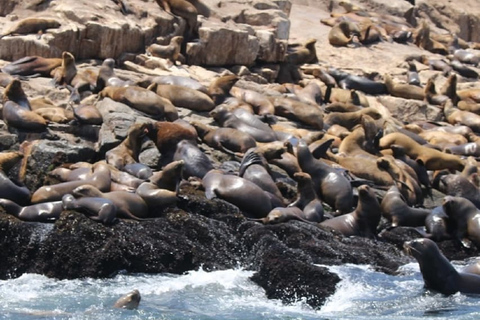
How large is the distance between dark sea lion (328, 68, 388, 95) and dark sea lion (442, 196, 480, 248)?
7.82 meters

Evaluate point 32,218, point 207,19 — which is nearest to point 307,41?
point 207,19

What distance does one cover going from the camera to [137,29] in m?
17.6

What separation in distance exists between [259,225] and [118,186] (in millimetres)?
1590

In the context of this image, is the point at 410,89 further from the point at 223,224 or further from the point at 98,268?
the point at 98,268

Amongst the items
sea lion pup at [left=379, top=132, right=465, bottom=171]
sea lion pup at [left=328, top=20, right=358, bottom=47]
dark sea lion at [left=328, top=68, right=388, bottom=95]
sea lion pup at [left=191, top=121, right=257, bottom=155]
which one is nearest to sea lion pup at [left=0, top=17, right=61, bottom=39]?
sea lion pup at [left=191, top=121, right=257, bottom=155]

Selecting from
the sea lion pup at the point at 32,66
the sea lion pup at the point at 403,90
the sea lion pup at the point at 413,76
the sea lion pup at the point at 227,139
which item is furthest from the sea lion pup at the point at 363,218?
the sea lion pup at the point at 413,76

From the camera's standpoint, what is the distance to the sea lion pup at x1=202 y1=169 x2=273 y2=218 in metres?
11.0

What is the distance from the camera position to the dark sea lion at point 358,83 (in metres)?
19.5

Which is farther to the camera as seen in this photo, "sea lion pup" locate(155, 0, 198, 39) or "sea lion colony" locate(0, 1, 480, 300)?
"sea lion pup" locate(155, 0, 198, 39)

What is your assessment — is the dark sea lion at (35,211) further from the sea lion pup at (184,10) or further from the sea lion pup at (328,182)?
the sea lion pup at (184,10)

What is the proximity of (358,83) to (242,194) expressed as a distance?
353 inches

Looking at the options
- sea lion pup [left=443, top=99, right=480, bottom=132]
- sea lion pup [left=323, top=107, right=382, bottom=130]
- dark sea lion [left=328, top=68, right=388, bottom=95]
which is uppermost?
sea lion pup [left=323, top=107, right=382, bottom=130]

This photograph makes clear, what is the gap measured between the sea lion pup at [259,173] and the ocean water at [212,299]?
1962 mm

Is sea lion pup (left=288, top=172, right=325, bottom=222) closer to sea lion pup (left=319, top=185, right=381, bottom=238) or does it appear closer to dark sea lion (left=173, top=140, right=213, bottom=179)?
sea lion pup (left=319, top=185, right=381, bottom=238)
